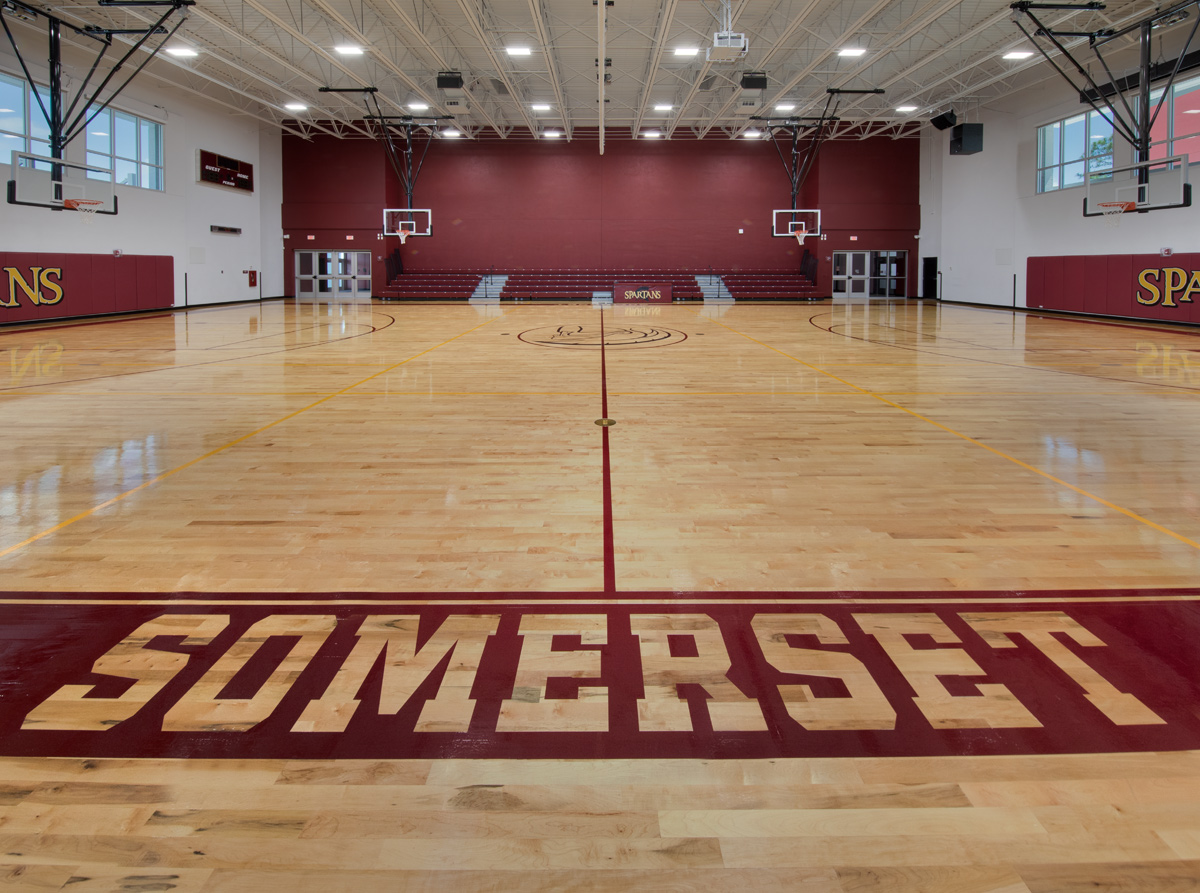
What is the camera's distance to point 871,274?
34844mm

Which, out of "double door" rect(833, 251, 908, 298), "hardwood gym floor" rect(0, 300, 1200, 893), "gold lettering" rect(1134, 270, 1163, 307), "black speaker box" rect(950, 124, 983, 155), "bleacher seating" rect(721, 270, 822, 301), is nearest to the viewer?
"hardwood gym floor" rect(0, 300, 1200, 893)

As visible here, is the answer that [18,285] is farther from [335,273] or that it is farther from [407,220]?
[407,220]

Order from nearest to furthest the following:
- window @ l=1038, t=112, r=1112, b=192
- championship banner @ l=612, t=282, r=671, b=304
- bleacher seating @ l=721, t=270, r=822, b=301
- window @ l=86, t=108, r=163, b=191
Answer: window @ l=1038, t=112, r=1112, b=192 < window @ l=86, t=108, r=163, b=191 < championship banner @ l=612, t=282, r=671, b=304 < bleacher seating @ l=721, t=270, r=822, b=301

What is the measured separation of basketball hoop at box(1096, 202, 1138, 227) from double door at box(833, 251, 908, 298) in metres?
13.0

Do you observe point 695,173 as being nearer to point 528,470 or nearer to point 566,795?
point 528,470

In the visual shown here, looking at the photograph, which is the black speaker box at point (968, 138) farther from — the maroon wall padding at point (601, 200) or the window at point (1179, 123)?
the window at point (1179, 123)

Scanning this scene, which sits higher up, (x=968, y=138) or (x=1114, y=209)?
(x=968, y=138)

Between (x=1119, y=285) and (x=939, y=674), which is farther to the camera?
(x=1119, y=285)

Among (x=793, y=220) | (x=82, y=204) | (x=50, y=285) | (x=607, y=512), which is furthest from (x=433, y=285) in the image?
(x=607, y=512)

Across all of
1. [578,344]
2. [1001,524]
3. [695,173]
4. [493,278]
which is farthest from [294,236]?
[1001,524]

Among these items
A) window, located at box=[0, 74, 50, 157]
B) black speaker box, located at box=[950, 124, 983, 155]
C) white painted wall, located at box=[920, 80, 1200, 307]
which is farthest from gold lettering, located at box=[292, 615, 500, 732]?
black speaker box, located at box=[950, 124, 983, 155]

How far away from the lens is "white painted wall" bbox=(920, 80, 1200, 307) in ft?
70.8

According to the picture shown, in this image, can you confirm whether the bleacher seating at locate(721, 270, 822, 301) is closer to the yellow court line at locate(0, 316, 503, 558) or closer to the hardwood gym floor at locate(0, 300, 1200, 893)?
the yellow court line at locate(0, 316, 503, 558)

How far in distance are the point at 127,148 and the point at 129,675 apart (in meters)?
25.5
